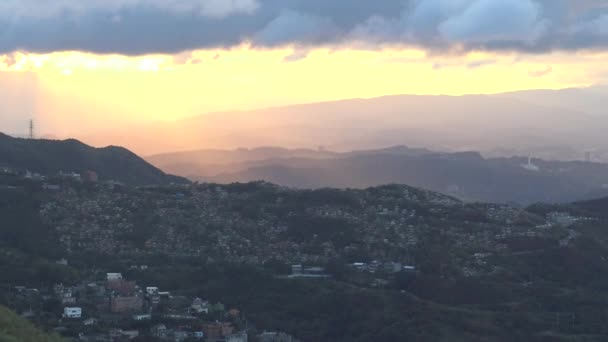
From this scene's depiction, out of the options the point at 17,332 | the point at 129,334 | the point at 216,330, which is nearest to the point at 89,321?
the point at 129,334

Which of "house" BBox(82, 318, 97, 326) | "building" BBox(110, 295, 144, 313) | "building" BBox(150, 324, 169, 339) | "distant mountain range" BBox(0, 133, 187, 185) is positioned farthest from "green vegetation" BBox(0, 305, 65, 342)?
"distant mountain range" BBox(0, 133, 187, 185)

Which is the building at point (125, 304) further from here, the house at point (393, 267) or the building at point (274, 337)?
the house at point (393, 267)

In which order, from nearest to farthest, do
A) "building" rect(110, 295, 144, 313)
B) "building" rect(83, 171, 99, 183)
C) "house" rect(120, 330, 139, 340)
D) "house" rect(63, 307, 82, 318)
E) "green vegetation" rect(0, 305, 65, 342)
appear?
"green vegetation" rect(0, 305, 65, 342), "house" rect(120, 330, 139, 340), "house" rect(63, 307, 82, 318), "building" rect(110, 295, 144, 313), "building" rect(83, 171, 99, 183)

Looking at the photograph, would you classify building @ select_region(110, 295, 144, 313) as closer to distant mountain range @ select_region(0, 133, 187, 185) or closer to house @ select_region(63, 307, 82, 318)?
house @ select_region(63, 307, 82, 318)

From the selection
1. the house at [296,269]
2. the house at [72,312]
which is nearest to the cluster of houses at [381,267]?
the house at [296,269]

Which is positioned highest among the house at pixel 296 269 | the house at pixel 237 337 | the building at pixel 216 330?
the house at pixel 296 269

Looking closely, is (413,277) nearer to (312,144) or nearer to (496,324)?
(496,324)

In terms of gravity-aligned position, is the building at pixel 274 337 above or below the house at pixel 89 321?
below

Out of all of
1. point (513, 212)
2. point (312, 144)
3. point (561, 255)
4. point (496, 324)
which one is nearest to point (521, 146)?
point (312, 144)
